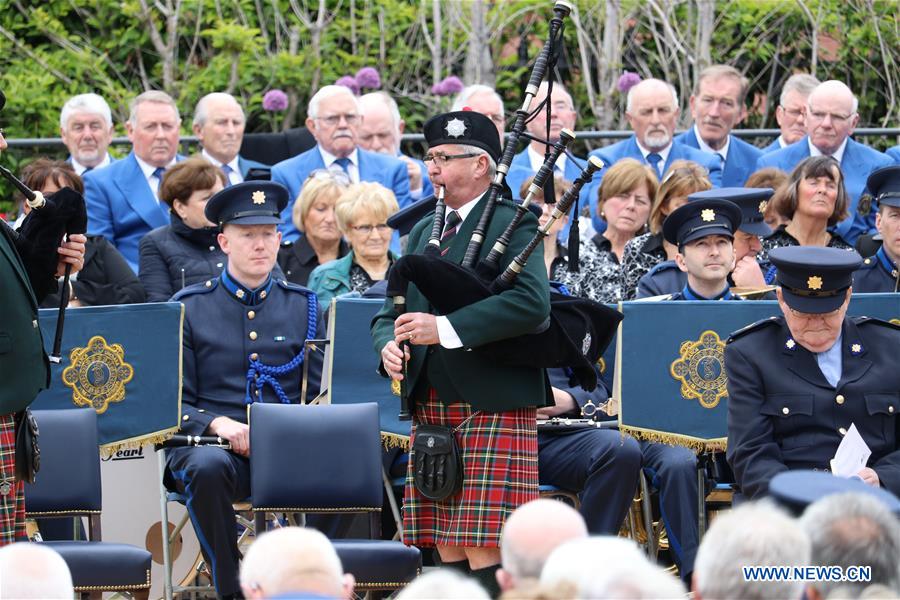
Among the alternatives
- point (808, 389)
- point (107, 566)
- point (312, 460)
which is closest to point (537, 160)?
point (312, 460)

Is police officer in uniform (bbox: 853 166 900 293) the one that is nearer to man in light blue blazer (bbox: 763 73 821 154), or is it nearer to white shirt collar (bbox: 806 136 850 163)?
white shirt collar (bbox: 806 136 850 163)

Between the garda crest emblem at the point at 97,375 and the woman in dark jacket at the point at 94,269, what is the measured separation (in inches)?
27.3

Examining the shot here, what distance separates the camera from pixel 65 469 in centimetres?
614

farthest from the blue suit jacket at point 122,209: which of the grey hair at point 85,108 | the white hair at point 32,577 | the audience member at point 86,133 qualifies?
the white hair at point 32,577

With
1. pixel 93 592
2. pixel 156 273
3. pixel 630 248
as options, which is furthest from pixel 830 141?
pixel 93 592

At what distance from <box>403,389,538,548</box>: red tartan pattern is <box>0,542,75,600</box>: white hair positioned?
2318 mm

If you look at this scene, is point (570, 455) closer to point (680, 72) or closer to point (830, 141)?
point (830, 141)

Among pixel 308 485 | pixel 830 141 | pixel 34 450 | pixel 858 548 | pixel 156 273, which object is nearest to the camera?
pixel 858 548

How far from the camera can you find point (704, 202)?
6844 mm

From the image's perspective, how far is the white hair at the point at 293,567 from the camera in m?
3.15

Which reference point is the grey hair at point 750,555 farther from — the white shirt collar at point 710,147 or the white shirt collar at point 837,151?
the white shirt collar at point 710,147

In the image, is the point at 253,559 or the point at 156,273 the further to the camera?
the point at 156,273

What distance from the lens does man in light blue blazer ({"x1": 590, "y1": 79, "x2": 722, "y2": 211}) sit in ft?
29.2

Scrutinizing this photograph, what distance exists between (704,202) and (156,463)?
2.61 m
